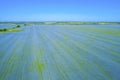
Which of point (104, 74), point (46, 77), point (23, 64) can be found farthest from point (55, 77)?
point (23, 64)

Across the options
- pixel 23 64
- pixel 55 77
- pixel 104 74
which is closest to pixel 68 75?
pixel 55 77

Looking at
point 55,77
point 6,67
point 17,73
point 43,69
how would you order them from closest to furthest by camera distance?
point 55,77, point 17,73, point 43,69, point 6,67

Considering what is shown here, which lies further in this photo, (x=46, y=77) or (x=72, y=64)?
(x=72, y=64)

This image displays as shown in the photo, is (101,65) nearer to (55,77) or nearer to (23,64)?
(55,77)

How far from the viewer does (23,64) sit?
9.65 metres

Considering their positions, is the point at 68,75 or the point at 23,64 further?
the point at 23,64

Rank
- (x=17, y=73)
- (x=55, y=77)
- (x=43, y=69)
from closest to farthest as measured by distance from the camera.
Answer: (x=55, y=77) → (x=17, y=73) → (x=43, y=69)

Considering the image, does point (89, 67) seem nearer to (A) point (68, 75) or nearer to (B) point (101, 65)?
(B) point (101, 65)

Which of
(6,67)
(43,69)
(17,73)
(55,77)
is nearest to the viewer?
(55,77)

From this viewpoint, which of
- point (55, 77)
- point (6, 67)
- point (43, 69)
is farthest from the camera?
point (6, 67)

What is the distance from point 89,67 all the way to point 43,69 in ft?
7.53

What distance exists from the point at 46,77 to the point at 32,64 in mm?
2403

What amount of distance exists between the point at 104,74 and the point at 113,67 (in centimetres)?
149

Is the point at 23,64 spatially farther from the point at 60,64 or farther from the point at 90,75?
the point at 90,75
